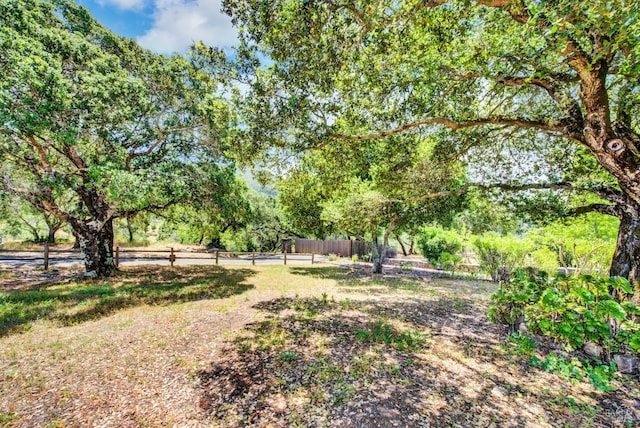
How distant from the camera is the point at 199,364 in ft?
13.7

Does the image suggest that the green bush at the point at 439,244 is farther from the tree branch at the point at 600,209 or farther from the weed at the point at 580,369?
the weed at the point at 580,369

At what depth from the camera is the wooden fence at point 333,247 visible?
25734 millimetres

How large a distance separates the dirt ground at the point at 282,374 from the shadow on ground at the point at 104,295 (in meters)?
0.25

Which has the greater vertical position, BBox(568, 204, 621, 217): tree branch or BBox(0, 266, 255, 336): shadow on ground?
BBox(568, 204, 621, 217): tree branch

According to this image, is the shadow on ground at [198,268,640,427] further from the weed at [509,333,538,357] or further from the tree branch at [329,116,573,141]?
the tree branch at [329,116,573,141]

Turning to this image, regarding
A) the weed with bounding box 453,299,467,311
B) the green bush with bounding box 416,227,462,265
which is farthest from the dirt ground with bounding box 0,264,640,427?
the green bush with bounding box 416,227,462,265

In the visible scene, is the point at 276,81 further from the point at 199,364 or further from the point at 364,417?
the point at 364,417

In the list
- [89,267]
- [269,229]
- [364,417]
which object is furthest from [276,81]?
[269,229]

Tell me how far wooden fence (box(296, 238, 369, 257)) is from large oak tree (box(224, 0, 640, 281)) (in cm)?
1977

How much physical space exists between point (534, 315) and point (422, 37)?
17.6 feet

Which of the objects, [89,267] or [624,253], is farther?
[89,267]

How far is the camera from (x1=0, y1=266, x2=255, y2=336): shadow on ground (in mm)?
6273

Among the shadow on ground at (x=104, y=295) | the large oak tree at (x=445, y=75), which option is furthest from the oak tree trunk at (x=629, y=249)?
the shadow on ground at (x=104, y=295)

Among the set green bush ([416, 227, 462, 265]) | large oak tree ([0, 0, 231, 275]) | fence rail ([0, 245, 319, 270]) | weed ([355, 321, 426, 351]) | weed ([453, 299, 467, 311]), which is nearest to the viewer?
weed ([355, 321, 426, 351])
